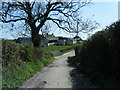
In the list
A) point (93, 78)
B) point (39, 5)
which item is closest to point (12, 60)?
point (93, 78)

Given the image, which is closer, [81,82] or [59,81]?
[81,82]

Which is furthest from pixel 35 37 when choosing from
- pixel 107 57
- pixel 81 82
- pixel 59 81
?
pixel 107 57

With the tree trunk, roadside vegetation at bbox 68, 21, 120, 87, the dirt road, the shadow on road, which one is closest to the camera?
roadside vegetation at bbox 68, 21, 120, 87

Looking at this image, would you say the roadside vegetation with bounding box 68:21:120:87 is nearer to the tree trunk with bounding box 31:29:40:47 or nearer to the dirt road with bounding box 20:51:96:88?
the dirt road with bounding box 20:51:96:88

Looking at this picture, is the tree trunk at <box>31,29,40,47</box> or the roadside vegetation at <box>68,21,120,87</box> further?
the tree trunk at <box>31,29,40,47</box>

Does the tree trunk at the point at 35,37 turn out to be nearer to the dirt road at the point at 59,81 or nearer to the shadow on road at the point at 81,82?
the dirt road at the point at 59,81

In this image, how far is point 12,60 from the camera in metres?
8.29

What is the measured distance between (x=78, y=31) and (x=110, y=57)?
16021 mm

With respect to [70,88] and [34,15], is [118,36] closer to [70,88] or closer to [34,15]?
[70,88]

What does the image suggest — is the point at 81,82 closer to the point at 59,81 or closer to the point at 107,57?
the point at 59,81

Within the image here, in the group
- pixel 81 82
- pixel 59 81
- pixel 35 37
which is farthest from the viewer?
pixel 35 37

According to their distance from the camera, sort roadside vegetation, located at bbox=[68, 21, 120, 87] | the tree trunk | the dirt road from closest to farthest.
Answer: roadside vegetation, located at bbox=[68, 21, 120, 87] → the dirt road → the tree trunk

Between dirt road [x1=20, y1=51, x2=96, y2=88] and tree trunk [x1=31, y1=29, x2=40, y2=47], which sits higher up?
tree trunk [x1=31, y1=29, x2=40, y2=47]

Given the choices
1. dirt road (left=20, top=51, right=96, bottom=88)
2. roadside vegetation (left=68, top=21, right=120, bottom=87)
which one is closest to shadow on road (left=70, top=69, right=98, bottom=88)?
dirt road (left=20, top=51, right=96, bottom=88)
